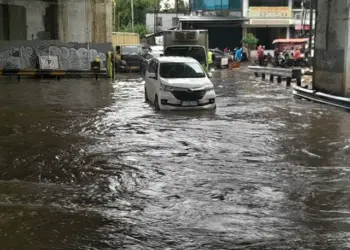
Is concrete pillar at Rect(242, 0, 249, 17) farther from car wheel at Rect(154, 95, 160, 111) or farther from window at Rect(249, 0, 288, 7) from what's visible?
car wheel at Rect(154, 95, 160, 111)

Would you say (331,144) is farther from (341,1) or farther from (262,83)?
(262,83)

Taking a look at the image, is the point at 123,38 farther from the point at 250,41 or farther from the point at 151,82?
the point at 151,82

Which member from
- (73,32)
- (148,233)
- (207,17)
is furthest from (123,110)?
(207,17)

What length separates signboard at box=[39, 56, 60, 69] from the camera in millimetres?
29188

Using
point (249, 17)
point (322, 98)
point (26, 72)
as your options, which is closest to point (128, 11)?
point (249, 17)

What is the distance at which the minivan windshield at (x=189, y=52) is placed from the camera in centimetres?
2456

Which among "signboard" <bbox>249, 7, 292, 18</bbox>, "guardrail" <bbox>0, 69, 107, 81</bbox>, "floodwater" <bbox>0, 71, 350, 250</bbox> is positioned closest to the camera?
"floodwater" <bbox>0, 71, 350, 250</bbox>

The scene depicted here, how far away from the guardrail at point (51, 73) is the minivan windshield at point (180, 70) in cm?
1288

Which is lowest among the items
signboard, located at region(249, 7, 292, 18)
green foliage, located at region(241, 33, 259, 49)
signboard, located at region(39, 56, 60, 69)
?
signboard, located at region(39, 56, 60, 69)

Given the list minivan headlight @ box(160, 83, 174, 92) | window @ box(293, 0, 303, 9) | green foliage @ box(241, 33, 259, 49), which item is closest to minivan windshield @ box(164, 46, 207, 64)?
minivan headlight @ box(160, 83, 174, 92)

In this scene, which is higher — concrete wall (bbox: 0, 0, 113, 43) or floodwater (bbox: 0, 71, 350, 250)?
concrete wall (bbox: 0, 0, 113, 43)

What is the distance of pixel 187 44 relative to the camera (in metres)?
25.7

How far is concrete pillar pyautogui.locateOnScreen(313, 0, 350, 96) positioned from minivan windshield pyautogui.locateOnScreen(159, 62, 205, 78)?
4.61 metres

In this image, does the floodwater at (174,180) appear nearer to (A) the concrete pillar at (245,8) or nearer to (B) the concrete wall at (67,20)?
(B) the concrete wall at (67,20)
